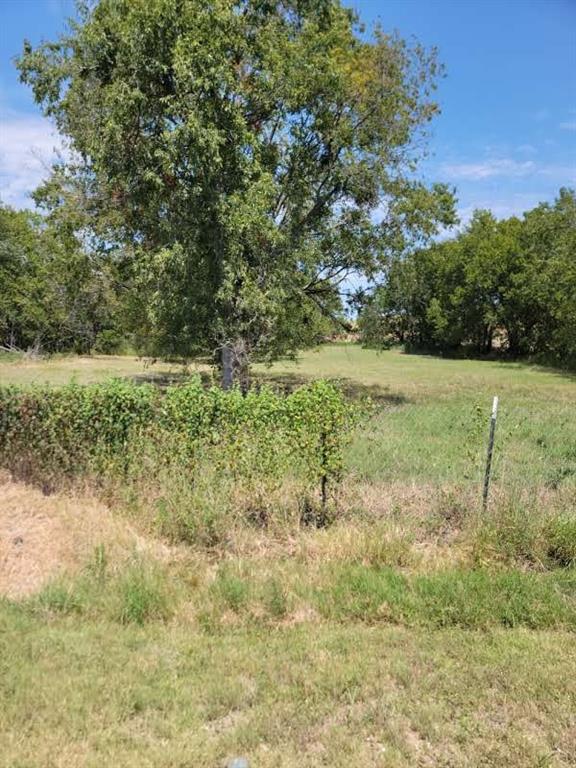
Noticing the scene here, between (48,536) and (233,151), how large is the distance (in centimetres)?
794

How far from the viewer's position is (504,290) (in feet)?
136

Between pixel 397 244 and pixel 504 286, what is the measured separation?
2948 cm

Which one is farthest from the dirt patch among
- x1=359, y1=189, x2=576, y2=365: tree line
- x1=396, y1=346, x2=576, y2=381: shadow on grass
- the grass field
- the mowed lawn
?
x1=396, y1=346, x2=576, y2=381: shadow on grass

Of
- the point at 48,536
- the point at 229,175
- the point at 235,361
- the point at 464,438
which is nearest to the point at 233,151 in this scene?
the point at 229,175

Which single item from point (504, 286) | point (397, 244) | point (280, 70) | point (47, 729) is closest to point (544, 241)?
point (504, 286)

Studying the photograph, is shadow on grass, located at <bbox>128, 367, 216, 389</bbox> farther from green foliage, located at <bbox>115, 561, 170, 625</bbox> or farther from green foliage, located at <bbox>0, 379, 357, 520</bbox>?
green foliage, located at <bbox>115, 561, 170, 625</bbox>

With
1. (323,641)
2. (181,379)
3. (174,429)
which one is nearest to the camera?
(323,641)

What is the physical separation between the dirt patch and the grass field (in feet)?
0.10

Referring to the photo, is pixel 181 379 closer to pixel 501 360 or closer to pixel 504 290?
pixel 504 290

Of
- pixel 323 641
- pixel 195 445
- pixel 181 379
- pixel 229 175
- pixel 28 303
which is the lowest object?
pixel 323 641

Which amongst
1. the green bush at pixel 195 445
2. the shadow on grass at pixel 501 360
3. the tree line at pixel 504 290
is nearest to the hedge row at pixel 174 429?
the green bush at pixel 195 445

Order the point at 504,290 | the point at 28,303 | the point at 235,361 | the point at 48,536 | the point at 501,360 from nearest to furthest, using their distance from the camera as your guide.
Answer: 1. the point at 48,536
2. the point at 235,361
3. the point at 28,303
4. the point at 504,290
5. the point at 501,360

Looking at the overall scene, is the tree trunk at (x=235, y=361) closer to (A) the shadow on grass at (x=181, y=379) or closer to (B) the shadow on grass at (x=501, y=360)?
(A) the shadow on grass at (x=181, y=379)

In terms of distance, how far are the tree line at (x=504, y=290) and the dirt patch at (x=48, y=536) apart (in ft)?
81.4
